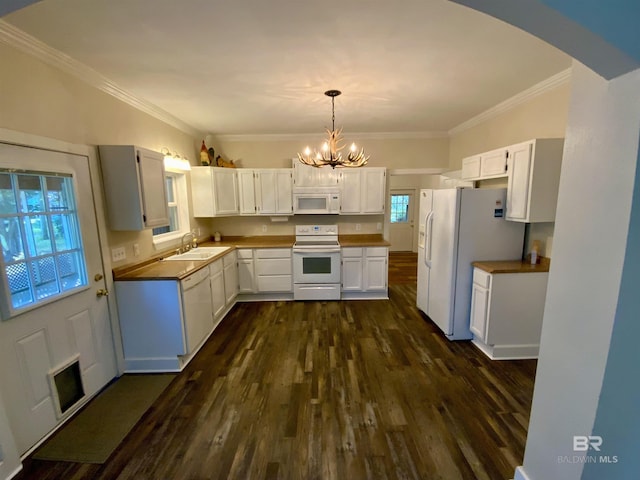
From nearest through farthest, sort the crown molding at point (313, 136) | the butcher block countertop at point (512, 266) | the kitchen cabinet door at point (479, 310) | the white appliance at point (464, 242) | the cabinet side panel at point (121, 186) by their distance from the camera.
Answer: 1. the cabinet side panel at point (121, 186)
2. the butcher block countertop at point (512, 266)
3. the kitchen cabinet door at point (479, 310)
4. the white appliance at point (464, 242)
5. the crown molding at point (313, 136)

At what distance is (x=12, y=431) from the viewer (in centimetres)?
161

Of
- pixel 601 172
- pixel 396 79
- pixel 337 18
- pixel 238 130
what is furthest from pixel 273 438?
pixel 238 130

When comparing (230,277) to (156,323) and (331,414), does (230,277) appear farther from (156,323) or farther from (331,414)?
(331,414)

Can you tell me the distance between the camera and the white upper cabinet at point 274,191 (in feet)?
14.0

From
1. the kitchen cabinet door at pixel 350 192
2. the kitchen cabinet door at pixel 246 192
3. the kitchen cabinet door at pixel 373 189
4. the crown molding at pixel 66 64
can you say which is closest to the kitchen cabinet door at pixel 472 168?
the kitchen cabinet door at pixel 373 189

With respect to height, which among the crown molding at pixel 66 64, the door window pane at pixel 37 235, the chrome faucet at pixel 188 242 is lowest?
the chrome faucet at pixel 188 242

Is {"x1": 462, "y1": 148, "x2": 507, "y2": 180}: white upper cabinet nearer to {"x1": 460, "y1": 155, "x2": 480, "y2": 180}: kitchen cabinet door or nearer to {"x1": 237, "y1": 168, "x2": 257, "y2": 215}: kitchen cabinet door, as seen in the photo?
{"x1": 460, "y1": 155, "x2": 480, "y2": 180}: kitchen cabinet door

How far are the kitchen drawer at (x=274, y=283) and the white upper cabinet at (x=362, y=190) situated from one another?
54.7 inches

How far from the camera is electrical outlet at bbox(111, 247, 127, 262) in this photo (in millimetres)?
2444

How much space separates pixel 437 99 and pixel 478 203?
1.22 meters

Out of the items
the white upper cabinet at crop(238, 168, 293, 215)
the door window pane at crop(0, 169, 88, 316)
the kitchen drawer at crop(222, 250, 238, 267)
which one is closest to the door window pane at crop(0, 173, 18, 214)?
the door window pane at crop(0, 169, 88, 316)

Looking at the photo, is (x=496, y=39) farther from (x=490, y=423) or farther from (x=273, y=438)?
(x=273, y=438)

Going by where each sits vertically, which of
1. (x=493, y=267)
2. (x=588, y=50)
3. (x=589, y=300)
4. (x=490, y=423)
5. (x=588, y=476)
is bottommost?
(x=490, y=423)

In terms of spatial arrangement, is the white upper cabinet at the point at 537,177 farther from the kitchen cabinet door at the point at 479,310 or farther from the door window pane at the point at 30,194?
the door window pane at the point at 30,194
